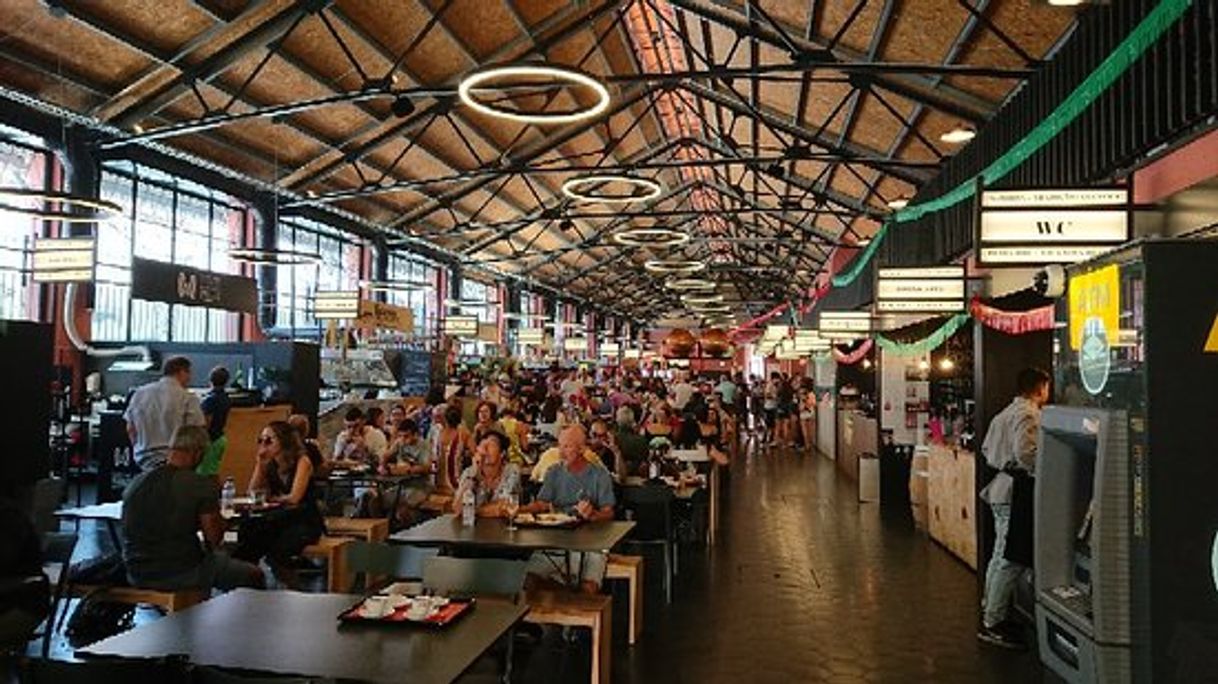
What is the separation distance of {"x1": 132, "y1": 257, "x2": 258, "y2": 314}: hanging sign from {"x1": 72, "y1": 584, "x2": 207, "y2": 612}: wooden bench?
6471 millimetres

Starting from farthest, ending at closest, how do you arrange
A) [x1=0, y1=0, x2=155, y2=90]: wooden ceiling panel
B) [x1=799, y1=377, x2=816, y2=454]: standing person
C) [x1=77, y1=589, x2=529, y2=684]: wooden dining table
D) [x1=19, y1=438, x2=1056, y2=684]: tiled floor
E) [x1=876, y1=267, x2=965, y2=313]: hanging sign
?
[x1=799, y1=377, x2=816, y2=454]: standing person → [x1=0, y1=0, x2=155, y2=90]: wooden ceiling panel → [x1=876, y1=267, x2=965, y2=313]: hanging sign → [x1=19, y1=438, x2=1056, y2=684]: tiled floor → [x1=77, y1=589, x2=529, y2=684]: wooden dining table

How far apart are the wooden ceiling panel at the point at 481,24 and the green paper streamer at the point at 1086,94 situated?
5.90 m

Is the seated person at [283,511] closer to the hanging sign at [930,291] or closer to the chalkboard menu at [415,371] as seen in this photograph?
the hanging sign at [930,291]

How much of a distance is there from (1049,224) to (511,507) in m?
3.32

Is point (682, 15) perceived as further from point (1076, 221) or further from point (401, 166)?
point (1076, 221)

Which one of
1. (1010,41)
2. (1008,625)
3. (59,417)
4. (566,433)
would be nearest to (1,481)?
(59,417)

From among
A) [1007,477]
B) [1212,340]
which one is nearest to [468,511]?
[1007,477]

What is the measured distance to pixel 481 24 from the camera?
39.1 feet

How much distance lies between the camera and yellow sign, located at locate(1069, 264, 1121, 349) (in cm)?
282

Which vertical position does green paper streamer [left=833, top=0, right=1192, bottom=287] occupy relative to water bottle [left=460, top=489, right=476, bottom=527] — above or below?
above

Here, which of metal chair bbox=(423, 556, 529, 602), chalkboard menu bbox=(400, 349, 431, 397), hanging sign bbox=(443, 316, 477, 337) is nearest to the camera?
metal chair bbox=(423, 556, 529, 602)

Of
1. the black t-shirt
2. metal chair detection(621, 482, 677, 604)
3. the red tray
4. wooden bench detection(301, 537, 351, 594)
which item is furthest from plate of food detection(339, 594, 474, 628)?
the black t-shirt

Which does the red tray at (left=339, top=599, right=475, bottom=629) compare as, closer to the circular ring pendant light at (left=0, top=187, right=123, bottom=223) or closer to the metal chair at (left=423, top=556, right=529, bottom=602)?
the metal chair at (left=423, top=556, right=529, bottom=602)

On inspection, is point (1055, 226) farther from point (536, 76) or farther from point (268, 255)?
point (268, 255)
